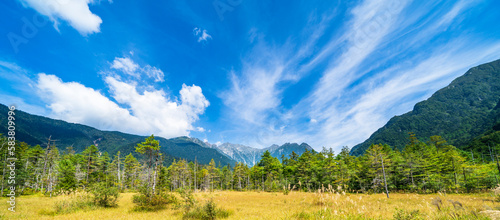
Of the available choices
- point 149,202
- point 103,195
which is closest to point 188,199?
point 149,202

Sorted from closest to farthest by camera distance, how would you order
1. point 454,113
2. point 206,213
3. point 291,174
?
point 206,213
point 291,174
point 454,113

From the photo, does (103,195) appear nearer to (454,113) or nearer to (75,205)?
(75,205)

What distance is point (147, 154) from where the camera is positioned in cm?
2238

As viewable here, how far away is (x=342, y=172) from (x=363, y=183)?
7.66 metres

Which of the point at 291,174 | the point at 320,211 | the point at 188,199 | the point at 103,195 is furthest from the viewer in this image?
the point at 291,174

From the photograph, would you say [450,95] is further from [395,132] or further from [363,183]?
[363,183]

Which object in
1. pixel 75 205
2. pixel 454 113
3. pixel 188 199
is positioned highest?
pixel 454 113

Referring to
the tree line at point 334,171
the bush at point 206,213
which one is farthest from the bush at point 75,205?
the bush at point 206,213

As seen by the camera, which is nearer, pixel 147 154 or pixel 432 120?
pixel 147 154

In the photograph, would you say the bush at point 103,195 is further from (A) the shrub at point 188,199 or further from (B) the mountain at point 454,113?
(B) the mountain at point 454,113

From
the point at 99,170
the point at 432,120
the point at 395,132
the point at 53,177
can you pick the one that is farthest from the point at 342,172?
the point at 432,120

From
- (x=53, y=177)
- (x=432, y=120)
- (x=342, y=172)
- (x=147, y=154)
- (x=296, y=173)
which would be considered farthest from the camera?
(x=432, y=120)

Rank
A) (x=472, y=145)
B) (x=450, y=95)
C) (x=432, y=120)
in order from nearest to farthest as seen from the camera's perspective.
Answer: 1. (x=472, y=145)
2. (x=432, y=120)
3. (x=450, y=95)

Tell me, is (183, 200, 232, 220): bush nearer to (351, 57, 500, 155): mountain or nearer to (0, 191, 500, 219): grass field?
(0, 191, 500, 219): grass field
